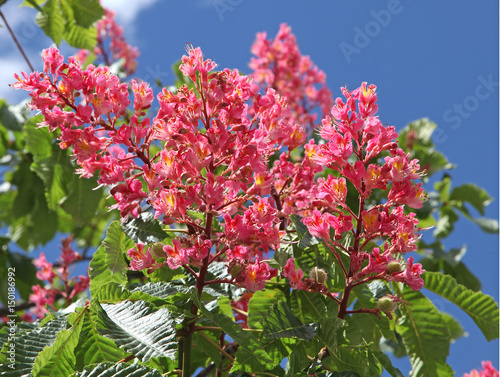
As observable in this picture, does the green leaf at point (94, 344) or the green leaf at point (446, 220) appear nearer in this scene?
the green leaf at point (94, 344)

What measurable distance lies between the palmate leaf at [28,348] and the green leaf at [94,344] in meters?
0.08

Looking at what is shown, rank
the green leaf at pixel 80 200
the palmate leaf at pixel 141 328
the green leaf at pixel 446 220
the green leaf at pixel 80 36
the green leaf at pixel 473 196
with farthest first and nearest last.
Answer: the green leaf at pixel 446 220 < the green leaf at pixel 473 196 < the green leaf at pixel 80 36 < the green leaf at pixel 80 200 < the palmate leaf at pixel 141 328

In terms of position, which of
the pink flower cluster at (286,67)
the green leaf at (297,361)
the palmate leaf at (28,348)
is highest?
the pink flower cluster at (286,67)

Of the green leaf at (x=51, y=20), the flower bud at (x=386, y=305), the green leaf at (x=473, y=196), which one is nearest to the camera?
the flower bud at (x=386, y=305)

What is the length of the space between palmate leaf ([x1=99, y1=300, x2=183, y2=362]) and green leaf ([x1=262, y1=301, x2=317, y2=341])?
0.22 m

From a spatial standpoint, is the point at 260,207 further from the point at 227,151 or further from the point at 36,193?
the point at 36,193

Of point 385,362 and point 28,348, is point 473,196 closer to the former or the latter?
point 385,362

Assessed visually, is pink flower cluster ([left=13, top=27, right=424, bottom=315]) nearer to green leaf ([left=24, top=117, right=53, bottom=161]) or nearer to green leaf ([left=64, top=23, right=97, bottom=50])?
green leaf ([left=24, top=117, right=53, bottom=161])

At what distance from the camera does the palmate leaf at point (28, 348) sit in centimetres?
129

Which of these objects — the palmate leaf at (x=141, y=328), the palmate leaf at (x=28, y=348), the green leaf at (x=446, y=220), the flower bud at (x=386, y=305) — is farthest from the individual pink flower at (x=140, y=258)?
the green leaf at (x=446, y=220)

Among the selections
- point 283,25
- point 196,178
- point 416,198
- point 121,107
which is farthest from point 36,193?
point 283,25

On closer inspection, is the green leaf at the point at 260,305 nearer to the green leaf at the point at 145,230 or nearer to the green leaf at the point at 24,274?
the green leaf at the point at 145,230

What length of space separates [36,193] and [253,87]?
6.70 feet

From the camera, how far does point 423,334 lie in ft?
5.57
